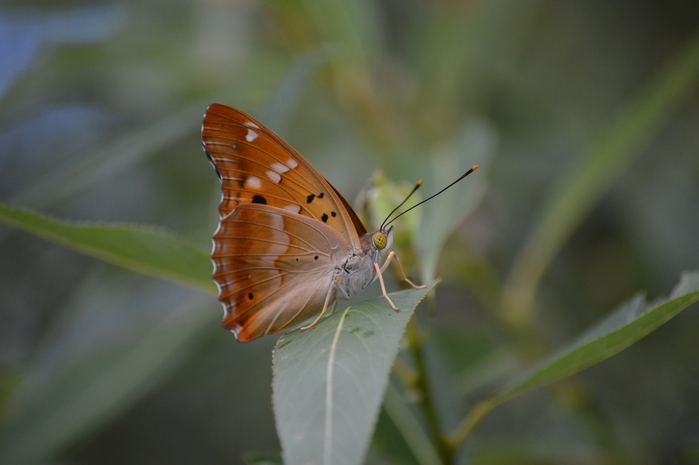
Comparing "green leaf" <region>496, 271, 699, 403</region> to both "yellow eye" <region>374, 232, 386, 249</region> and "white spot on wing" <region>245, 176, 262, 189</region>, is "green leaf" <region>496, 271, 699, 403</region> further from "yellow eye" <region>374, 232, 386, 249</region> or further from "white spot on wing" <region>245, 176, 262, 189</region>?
"white spot on wing" <region>245, 176, 262, 189</region>

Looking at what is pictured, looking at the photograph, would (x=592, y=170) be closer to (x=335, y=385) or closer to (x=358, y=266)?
(x=358, y=266)

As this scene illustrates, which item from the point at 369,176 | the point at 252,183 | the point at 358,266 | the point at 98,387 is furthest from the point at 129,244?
the point at 369,176

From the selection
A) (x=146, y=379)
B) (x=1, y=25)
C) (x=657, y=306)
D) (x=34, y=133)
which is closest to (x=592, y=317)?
(x=657, y=306)

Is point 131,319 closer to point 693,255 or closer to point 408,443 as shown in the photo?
point 408,443

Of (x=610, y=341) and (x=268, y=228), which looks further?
(x=268, y=228)

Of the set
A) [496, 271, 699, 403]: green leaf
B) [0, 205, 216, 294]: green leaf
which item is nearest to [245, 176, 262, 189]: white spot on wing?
[0, 205, 216, 294]: green leaf

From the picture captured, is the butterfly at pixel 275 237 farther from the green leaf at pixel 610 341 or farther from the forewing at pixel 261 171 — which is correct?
the green leaf at pixel 610 341

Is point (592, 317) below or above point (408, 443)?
below
